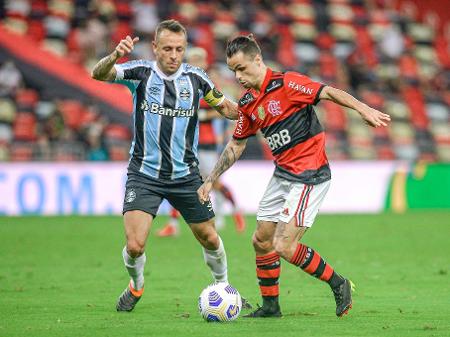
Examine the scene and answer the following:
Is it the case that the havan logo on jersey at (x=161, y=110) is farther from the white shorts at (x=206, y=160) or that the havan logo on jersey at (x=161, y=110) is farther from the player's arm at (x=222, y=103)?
the white shorts at (x=206, y=160)

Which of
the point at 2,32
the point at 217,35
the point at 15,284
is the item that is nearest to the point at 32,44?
the point at 2,32

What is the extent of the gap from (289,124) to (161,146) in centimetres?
113

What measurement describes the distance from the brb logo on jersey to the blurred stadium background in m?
1.40

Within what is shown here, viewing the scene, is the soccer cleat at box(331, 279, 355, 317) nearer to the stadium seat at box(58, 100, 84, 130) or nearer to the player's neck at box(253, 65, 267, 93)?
the player's neck at box(253, 65, 267, 93)

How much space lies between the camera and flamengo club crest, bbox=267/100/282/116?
8.23 metres

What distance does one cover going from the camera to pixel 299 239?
324 inches

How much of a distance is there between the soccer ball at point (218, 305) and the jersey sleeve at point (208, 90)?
1654 millimetres

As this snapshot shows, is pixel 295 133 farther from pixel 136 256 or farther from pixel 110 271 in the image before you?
pixel 110 271

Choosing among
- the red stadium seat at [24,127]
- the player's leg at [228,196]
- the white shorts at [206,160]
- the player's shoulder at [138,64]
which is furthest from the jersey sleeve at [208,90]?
the red stadium seat at [24,127]

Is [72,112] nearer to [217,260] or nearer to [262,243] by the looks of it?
[217,260]

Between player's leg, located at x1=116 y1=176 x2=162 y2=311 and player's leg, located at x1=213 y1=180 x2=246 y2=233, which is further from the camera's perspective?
player's leg, located at x1=213 y1=180 x2=246 y2=233

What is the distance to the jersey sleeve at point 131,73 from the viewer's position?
8.58 m

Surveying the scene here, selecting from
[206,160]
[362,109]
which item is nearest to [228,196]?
[206,160]

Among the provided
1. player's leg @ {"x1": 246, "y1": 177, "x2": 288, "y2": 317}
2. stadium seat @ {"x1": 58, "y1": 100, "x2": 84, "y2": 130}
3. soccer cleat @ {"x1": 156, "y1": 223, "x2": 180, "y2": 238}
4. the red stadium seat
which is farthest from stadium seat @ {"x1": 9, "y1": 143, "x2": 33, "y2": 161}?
player's leg @ {"x1": 246, "y1": 177, "x2": 288, "y2": 317}
